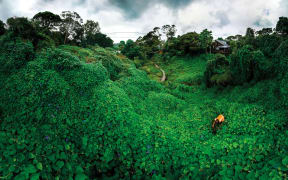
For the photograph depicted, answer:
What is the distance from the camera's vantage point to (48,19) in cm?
2048

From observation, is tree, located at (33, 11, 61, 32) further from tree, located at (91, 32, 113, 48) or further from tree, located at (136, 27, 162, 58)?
tree, located at (136, 27, 162, 58)

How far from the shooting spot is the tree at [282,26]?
27.1ft

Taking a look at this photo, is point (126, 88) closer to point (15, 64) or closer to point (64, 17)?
point (15, 64)

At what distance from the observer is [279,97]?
634 cm

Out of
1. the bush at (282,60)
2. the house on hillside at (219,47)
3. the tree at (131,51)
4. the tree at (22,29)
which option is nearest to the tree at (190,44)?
the house on hillside at (219,47)

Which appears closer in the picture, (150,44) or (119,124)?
(119,124)

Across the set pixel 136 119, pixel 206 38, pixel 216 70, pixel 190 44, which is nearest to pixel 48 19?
pixel 136 119

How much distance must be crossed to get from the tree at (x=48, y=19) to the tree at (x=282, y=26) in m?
26.3

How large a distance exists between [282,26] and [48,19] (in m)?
27.3

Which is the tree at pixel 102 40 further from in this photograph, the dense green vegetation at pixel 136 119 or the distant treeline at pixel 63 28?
the dense green vegetation at pixel 136 119

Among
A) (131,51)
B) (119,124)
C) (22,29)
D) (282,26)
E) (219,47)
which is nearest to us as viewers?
(119,124)

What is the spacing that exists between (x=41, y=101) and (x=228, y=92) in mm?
11897

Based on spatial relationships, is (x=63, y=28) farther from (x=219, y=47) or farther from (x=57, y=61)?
(x=219, y=47)

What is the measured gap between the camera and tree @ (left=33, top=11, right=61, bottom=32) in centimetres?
2006
